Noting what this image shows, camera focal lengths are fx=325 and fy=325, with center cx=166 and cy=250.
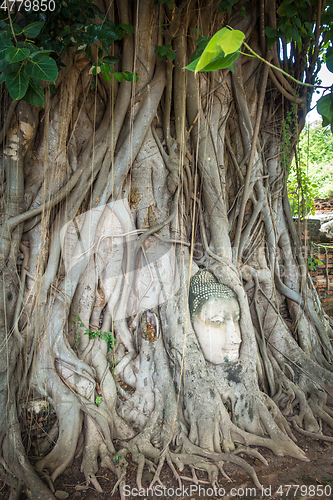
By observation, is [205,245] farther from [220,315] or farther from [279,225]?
[279,225]

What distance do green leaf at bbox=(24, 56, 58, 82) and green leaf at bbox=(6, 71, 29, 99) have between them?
85mm

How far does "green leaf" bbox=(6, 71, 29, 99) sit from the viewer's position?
1555 mm

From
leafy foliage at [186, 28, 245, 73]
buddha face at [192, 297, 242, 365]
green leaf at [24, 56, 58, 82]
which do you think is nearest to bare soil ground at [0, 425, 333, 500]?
buddha face at [192, 297, 242, 365]

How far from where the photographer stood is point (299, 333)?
2.93 meters

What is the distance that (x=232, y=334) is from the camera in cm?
232

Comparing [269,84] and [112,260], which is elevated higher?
[269,84]

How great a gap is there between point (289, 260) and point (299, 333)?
67cm

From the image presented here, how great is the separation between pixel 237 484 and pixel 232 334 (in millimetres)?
876

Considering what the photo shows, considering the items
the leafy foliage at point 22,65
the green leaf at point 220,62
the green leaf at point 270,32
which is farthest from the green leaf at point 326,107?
the green leaf at point 270,32

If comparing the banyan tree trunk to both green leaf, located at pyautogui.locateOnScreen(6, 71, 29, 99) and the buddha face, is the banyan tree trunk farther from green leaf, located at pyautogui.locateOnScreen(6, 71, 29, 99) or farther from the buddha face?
green leaf, located at pyautogui.locateOnScreen(6, 71, 29, 99)

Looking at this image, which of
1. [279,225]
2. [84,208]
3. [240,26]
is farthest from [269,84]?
[84,208]

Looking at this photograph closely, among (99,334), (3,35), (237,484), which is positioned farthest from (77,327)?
(3,35)

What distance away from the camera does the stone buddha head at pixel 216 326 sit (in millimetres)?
2311

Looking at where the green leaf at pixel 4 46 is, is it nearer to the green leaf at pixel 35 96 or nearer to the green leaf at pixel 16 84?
the green leaf at pixel 16 84
